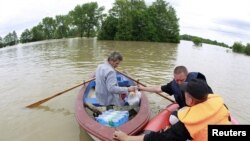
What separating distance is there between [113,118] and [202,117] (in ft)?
7.51

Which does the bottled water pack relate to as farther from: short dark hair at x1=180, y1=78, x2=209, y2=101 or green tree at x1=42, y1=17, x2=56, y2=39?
green tree at x1=42, y1=17, x2=56, y2=39

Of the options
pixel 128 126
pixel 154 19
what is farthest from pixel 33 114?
pixel 154 19

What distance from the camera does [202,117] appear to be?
290cm

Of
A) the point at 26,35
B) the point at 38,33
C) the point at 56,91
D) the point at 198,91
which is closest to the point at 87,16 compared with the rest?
the point at 38,33

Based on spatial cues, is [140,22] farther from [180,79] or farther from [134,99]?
[180,79]

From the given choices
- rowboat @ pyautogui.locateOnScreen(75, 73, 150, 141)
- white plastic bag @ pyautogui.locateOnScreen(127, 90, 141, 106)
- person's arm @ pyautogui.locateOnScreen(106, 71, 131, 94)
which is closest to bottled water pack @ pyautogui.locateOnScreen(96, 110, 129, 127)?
rowboat @ pyautogui.locateOnScreen(75, 73, 150, 141)

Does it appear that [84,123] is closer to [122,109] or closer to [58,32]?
[122,109]

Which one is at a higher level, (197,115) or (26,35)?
(197,115)

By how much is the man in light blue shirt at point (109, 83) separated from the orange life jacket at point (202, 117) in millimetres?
2486

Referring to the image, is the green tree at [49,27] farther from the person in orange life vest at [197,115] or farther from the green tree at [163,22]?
the person in orange life vest at [197,115]

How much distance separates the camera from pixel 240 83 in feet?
37.8

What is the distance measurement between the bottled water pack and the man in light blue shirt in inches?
15.9

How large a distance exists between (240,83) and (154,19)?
31041 mm

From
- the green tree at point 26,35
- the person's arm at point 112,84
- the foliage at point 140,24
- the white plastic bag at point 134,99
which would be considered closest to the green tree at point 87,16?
the foliage at point 140,24
